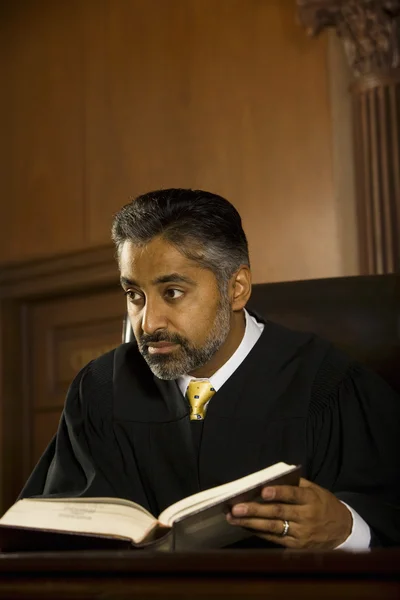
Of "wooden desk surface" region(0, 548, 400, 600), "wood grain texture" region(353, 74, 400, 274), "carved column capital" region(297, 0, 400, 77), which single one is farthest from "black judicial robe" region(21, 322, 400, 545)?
"carved column capital" region(297, 0, 400, 77)

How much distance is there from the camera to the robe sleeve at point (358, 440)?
1.99 m

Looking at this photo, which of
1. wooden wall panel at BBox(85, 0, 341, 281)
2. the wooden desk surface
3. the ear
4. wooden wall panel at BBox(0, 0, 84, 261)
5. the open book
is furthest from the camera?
wooden wall panel at BBox(0, 0, 84, 261)

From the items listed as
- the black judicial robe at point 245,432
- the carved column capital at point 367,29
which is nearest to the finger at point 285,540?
the black judicial robe at point 245,432

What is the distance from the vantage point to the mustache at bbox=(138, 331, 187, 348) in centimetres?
217

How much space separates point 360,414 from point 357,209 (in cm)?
175

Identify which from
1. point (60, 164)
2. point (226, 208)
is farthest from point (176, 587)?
point (60, 164)

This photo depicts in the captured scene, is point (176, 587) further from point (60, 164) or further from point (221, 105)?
point (60, 164)

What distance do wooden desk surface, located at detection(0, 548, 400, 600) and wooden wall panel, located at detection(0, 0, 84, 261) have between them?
3694 millimetres

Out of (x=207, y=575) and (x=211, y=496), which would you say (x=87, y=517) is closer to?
(x=211, y=496)

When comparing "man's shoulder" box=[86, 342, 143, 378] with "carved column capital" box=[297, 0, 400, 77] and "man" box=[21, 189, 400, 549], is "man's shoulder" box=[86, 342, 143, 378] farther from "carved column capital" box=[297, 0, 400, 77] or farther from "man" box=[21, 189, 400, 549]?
"carved column capital" box=[297, 0, 400, 77]

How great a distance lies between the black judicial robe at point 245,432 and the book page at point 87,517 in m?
0.53

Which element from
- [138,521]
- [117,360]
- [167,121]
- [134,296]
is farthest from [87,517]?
[167,121]

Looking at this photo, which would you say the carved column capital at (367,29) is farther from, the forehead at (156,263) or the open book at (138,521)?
the open book at (138,521)

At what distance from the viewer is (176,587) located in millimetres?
981
